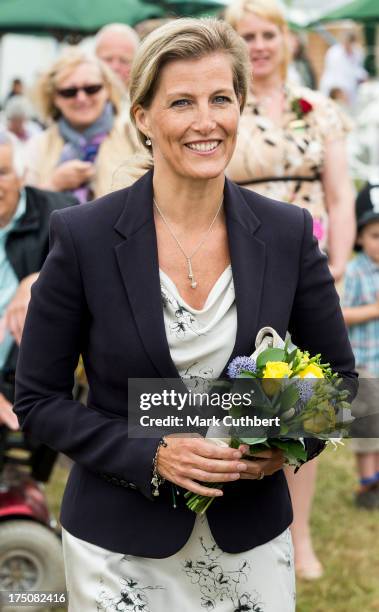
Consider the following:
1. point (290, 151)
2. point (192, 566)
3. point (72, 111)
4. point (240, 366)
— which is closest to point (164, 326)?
point (240, 366)

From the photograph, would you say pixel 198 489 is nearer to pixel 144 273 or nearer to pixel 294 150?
pixel 144 273

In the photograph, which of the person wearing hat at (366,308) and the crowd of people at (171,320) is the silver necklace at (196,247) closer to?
the crowd of people at (171,320)

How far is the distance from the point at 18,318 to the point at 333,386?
1.95 meters

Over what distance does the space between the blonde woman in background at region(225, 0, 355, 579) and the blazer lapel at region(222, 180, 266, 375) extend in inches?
67.8

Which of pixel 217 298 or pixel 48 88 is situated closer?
pixel 217 298

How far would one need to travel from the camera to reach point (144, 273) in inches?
103

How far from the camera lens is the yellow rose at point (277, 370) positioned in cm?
239

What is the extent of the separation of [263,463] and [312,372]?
231mm

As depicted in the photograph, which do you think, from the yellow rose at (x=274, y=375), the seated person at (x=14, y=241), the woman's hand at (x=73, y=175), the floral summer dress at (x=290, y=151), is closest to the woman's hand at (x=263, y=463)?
the yellow rose at (x=274, y=375)

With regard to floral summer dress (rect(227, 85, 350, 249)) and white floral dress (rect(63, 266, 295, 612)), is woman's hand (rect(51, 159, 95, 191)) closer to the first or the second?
floral summer dress (rect(227, 85, 350, 249))

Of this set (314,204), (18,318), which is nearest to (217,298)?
(18,318)

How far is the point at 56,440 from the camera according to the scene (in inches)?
103

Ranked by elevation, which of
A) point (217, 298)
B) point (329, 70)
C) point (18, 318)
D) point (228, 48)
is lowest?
point (329, 70)

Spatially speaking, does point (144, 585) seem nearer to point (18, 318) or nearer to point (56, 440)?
point (56, 440)
